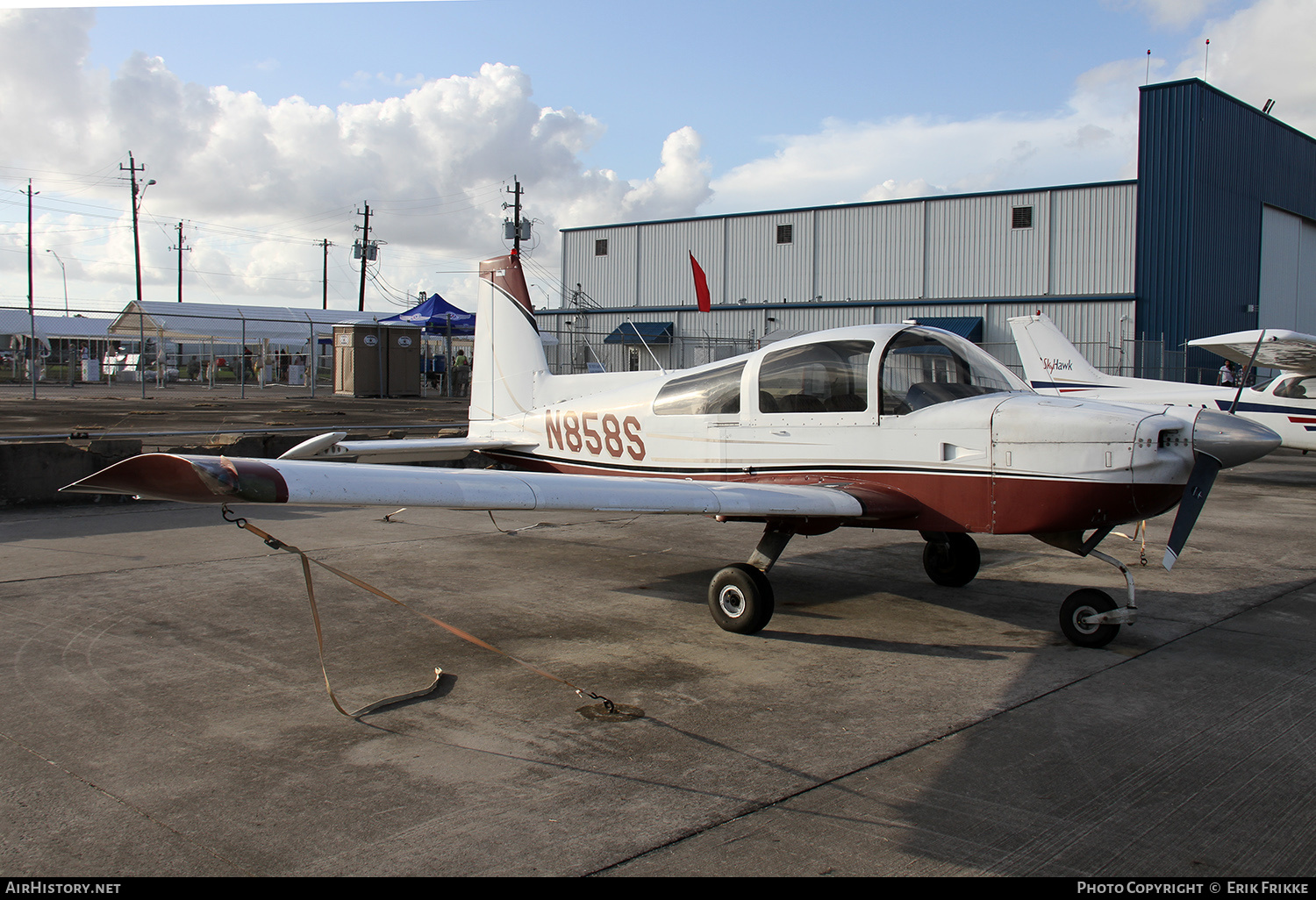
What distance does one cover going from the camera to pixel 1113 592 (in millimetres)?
7129

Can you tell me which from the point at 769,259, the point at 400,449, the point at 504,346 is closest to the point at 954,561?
the point at 400,449

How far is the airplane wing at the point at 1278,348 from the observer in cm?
1424

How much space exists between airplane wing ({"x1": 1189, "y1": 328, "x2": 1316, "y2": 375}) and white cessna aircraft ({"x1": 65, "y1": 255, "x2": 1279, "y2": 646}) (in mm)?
10034

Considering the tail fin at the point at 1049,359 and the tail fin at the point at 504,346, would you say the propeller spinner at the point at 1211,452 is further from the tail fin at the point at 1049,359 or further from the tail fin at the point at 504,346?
the tail fin at the point at 1049,359

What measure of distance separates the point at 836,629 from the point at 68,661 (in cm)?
448

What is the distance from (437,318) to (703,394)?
976 inches

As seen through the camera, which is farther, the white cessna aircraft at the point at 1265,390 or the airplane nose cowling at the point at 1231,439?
the white cessna aircraft at the point at 1265,390

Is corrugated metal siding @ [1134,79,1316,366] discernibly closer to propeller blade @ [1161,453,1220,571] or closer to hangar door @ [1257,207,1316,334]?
hangar door @ [1257,207,1316,334]

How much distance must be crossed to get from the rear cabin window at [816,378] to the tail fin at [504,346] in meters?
3.25

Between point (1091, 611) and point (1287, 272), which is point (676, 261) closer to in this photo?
point (1287, 272)

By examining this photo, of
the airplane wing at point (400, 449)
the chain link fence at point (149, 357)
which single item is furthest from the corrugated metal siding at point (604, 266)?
the airplane wing at point (400, 449)

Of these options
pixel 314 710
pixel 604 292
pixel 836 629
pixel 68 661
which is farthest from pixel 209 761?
pixel 604 292

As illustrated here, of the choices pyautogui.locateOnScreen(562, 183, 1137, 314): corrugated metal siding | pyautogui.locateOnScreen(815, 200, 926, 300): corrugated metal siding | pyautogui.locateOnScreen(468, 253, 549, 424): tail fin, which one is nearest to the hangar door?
pyautogui.locateOnScreen(562, 183, 1137, 314): corrugated metal siding

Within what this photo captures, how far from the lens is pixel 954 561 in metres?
7.30
